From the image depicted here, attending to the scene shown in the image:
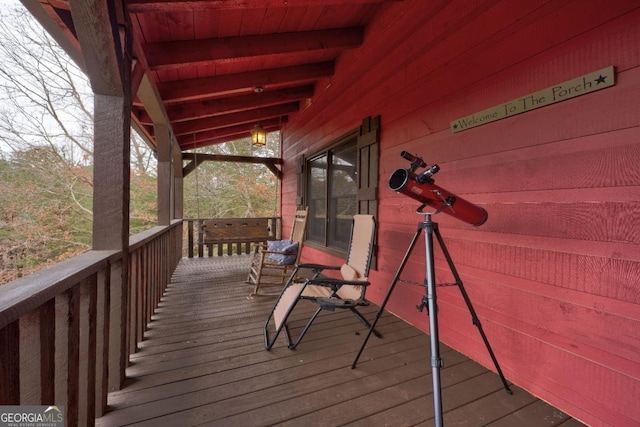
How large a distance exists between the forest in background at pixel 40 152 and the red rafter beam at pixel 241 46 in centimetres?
394

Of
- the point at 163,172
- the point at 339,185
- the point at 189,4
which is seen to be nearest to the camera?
the point at 189,4

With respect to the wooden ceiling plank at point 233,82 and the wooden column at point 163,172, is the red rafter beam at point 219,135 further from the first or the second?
the wooden ceiling plank at point 233,82

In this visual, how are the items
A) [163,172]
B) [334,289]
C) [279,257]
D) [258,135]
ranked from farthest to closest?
[258,135] → [163,172] → [279,257] → [334,289]

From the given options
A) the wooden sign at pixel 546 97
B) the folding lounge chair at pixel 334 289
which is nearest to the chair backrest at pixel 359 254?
the folding lounge chair at pixel 334 289

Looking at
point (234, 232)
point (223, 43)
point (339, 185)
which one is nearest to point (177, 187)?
point (234, 232)

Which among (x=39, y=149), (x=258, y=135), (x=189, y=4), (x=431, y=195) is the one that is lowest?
(x=431, y=195)

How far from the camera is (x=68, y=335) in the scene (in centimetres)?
105

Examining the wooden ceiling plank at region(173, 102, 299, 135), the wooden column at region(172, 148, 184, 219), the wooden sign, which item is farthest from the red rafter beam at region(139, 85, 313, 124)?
the wooden sign

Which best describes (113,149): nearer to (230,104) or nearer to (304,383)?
(304,383)

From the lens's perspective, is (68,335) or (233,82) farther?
(233,82)

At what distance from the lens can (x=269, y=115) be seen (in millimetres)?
5129

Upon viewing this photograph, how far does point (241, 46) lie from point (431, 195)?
7.44 ft

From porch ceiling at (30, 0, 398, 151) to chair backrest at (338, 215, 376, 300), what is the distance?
1.74 m

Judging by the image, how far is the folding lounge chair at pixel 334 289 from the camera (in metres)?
1.91
